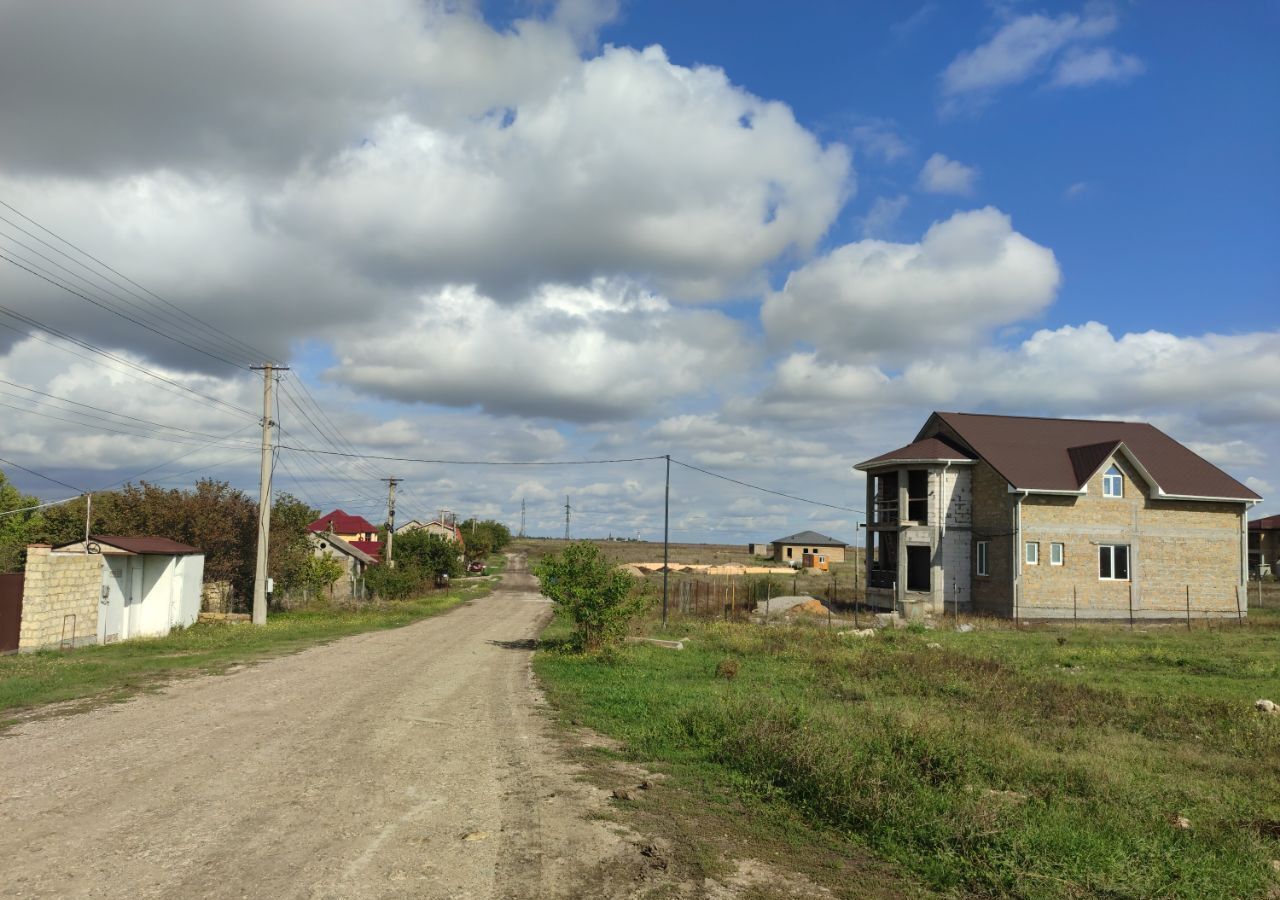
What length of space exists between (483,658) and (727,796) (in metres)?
13.6

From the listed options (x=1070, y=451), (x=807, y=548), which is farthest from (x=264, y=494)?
(x=807, y=548)

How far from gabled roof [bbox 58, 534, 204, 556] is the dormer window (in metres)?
36.7

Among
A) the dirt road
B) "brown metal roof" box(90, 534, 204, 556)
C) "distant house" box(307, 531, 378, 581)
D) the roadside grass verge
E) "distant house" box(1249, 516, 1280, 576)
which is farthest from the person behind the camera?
"distant house" box(1249, 516, 1280, 576)

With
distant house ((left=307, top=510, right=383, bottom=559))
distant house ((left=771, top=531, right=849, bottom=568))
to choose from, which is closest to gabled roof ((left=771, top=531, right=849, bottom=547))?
distant house ((left=771, top=531, right=849, bottom=568))

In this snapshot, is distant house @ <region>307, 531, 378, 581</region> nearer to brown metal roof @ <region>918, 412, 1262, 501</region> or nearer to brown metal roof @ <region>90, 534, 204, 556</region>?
brown metal roof @ <region>90, 534, 204, 556</region>

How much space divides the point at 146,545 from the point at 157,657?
6810mm

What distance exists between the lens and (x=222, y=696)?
14.4m

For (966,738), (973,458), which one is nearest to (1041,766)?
(966,738)

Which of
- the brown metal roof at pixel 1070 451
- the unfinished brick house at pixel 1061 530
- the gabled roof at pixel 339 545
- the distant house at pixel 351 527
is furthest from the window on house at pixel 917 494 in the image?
the distant house at pixel 351 527

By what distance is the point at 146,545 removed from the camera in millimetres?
26016

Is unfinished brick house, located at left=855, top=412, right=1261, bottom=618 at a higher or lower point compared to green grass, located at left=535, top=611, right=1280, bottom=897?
higher

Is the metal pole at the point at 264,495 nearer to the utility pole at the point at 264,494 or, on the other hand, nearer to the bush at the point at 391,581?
the utility pole at the point at 264,494

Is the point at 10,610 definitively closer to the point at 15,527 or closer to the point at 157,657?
the point at 157,657

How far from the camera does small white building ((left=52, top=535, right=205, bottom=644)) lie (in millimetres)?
24062
